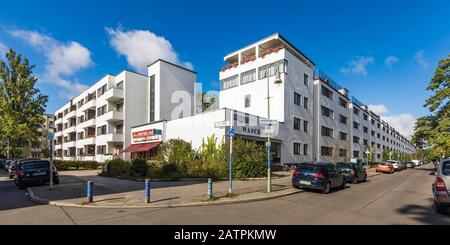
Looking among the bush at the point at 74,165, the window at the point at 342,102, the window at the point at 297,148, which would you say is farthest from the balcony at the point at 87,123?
the window at the point at 342,102

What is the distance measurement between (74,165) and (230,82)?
2263 cm

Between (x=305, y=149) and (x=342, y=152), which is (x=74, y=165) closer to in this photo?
(x=305, y=149)

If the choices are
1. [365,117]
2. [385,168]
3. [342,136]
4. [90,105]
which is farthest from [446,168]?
[365,117]

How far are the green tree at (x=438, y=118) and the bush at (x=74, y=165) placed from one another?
4242 centimetres

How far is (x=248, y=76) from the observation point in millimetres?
34688

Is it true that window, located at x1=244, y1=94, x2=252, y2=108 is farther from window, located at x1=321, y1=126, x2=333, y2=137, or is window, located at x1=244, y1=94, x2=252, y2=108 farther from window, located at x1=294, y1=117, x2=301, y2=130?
window, located at x1=321, y1=126, x2=333, y2=137

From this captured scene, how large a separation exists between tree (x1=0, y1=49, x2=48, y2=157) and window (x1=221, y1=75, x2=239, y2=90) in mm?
27233

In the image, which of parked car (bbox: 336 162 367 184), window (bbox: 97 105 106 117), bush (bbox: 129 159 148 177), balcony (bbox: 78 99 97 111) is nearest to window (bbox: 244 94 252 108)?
parked car (bbox: 336 162 367 184)

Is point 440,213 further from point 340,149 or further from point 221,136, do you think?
point 340,149

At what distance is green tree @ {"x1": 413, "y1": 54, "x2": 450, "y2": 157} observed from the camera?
1259 inches

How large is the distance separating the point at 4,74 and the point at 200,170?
35.1m

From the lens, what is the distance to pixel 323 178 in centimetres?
1279

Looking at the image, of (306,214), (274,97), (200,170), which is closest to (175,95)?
(274,97)

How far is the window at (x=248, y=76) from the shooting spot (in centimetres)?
3393
